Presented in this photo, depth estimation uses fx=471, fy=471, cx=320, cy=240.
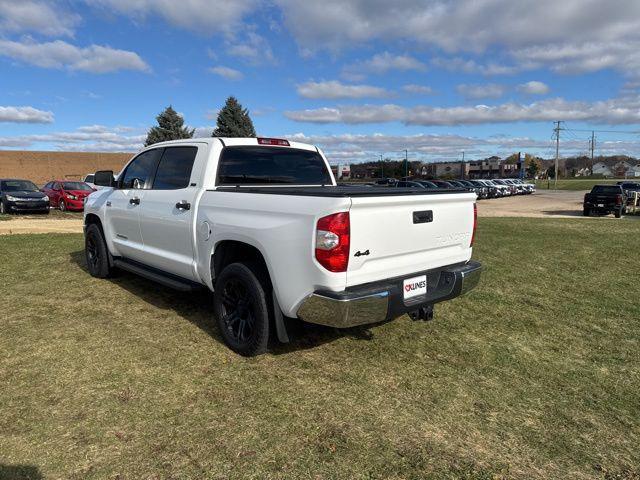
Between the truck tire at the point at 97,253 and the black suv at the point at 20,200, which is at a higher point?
the black suv at the point at 20,200

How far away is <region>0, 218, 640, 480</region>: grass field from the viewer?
264 centimetres

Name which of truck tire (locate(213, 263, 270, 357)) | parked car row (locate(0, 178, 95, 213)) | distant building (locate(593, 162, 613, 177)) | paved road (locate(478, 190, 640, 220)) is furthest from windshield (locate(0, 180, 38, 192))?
distant building (locate(593, 162, 613, 177))

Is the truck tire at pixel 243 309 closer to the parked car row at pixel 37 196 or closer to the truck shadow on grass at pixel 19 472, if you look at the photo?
the truck shadow on grass at pixel 19 472

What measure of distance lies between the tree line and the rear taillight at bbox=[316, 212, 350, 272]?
45728 millimetres

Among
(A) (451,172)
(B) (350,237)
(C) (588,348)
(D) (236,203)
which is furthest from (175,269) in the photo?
(A) (451,172)

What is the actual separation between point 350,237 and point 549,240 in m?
9.47

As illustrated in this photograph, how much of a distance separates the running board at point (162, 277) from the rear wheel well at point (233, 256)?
1.52 feet

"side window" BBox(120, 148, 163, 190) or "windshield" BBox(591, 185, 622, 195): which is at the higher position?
"side window" BBox(120, 148, 163, 190)

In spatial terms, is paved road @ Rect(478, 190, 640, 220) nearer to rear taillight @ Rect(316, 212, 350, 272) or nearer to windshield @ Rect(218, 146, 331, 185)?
→ windshield @ Rect(218, 146, 331, 185)

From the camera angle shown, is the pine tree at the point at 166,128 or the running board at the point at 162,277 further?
the pine tree at the point at 166,128

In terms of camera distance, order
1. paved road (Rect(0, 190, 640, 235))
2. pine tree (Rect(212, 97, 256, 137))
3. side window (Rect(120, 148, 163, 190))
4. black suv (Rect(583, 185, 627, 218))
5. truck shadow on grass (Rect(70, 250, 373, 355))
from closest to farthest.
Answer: truck shadow on grass (Rect(70, 250, 373, 355)), side window (Rect(120, 148, 163, 190)), paved road (Rect(0, 190, 640, 235)), black suv (Rect(583, 185, 627, 218)), pine tree (Rect(212, 97, 256, 137))

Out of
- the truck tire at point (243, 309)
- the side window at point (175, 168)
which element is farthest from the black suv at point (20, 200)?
the truck tire at point (243, 309)

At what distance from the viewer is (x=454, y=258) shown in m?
4.18

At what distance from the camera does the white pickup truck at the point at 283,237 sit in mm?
3268
